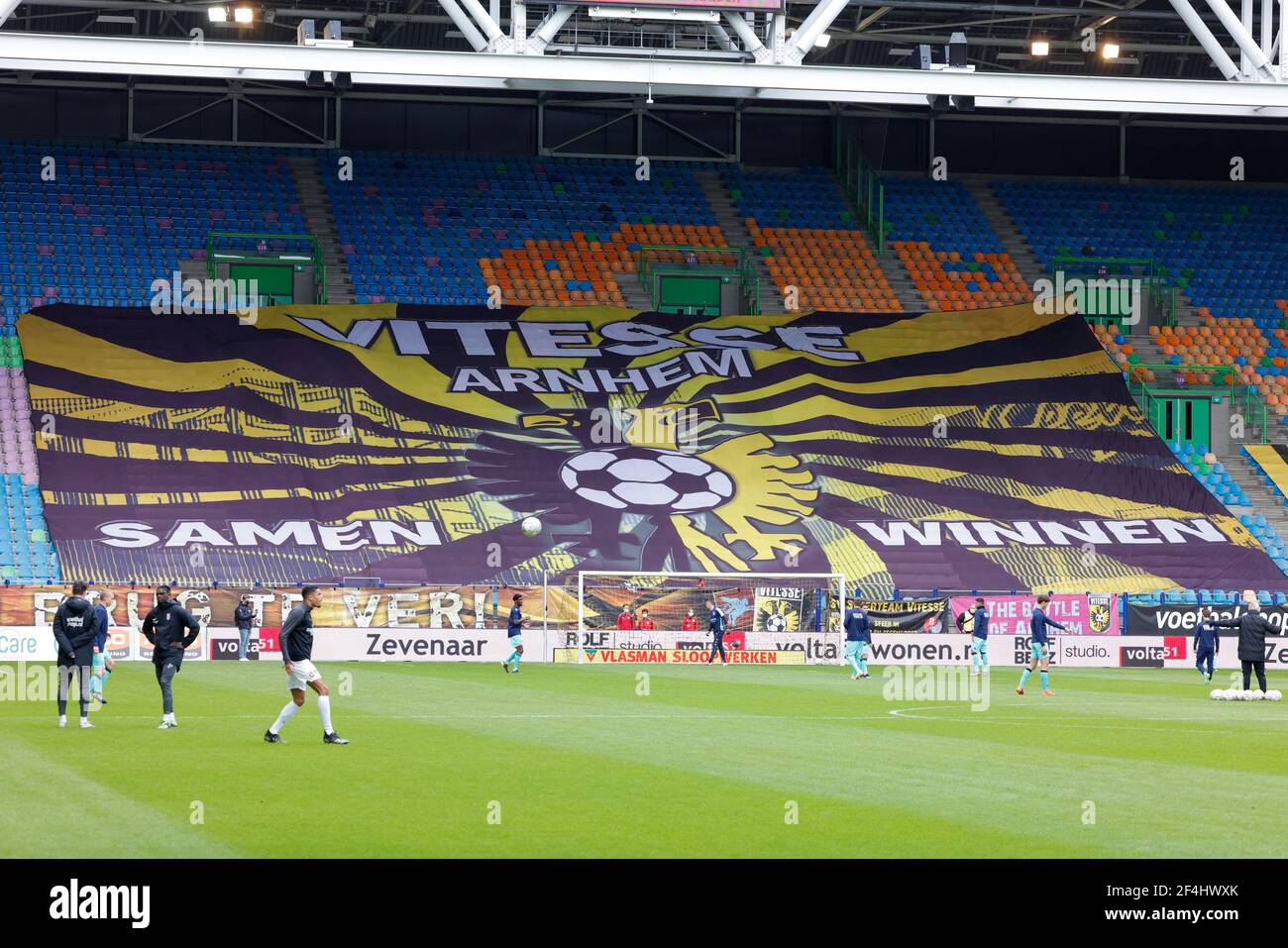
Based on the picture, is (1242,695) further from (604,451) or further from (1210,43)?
(604,451)

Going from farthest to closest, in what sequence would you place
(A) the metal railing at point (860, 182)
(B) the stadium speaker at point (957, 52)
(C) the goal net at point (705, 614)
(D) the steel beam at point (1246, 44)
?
(A) the metal railing at point (860, 182), (C) the goal net at point (705, 614), (B) the stadium speaker at point (957, 52), (D) the steel beam at point (1246, 44)

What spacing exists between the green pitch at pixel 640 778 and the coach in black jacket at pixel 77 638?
461 millimetres

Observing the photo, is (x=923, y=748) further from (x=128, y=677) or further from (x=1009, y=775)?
(x=128, y=677)

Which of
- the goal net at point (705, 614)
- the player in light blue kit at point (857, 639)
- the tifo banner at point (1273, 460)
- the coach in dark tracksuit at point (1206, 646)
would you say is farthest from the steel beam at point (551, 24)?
the tifo banner at point (1273, 460)

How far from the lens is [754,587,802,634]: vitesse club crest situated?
42.7 meters

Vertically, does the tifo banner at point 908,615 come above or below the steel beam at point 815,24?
below

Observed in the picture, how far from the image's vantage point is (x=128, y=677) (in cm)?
3253

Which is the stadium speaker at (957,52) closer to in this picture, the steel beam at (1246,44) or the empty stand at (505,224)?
the steel beam at (1246,44)

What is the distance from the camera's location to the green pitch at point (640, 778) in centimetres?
1289

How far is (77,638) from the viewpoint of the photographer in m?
21.6

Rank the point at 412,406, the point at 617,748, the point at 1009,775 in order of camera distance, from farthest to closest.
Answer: the point at 412,406 → the point at 617,748 → the point at 1009,775

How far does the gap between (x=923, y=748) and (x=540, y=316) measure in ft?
111

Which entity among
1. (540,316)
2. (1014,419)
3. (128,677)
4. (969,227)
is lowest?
(128,677)
